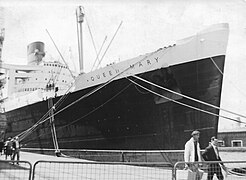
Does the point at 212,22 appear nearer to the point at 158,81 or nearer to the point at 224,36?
the point at 224,36

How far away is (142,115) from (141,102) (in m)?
0.31

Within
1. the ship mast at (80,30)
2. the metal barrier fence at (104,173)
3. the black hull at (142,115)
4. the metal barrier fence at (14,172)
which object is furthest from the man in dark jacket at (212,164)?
the ship mast at (80,30)

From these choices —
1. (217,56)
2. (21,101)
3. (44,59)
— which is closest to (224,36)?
(217,56)

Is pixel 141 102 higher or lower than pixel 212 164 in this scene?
higher

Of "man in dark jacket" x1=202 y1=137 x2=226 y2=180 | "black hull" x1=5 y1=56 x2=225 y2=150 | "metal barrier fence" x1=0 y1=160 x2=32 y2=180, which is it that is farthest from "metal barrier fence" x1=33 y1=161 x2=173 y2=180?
"black hull" x1=5 y1=56 x2=225 y2=150

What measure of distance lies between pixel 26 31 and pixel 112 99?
2.55 metres

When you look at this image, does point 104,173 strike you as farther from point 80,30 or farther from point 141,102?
point 80,30

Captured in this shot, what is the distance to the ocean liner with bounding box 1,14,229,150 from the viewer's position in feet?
20.4

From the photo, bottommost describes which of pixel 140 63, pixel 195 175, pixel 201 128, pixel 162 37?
pixel 195 175

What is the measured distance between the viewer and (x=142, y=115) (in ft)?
21.9

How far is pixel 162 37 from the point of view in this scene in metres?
6.32

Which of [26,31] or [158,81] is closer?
[26,31]

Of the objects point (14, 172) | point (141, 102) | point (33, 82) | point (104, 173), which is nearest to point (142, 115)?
point (141, 102)

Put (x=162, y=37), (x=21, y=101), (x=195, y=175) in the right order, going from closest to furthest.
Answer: (x=195, y=175)
(x=162, y=37)
(x=21, y=101)
